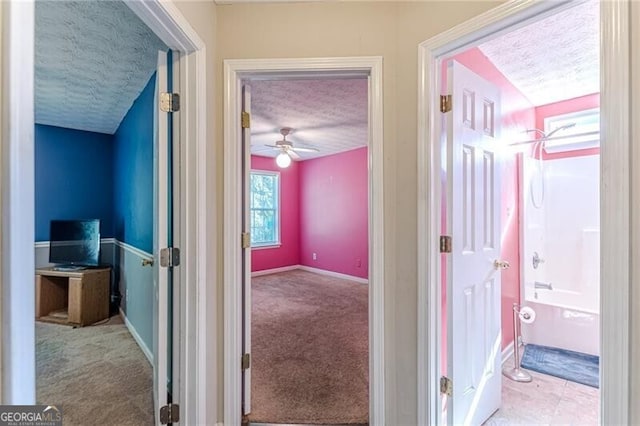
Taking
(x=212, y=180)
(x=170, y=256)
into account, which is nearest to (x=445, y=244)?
(x=212, y=180)

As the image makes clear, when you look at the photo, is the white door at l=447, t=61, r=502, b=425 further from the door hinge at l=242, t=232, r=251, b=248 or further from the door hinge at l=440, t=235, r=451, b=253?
the door hinge at l=242, t=232, r=251, b=248

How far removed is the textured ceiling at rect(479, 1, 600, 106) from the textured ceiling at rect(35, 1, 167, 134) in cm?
229

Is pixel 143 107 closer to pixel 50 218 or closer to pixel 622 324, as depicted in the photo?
pixel 50 218

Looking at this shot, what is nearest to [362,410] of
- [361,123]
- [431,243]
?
[431,243]

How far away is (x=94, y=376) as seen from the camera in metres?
2.16

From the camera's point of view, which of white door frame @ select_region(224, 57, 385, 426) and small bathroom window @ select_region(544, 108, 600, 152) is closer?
white door frame @ select_region(224, 57, 385, 426)

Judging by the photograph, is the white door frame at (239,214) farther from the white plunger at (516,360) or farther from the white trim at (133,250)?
the white plunger at (516,360)

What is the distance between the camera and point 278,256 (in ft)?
19.9

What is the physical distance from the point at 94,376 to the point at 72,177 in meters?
2.79

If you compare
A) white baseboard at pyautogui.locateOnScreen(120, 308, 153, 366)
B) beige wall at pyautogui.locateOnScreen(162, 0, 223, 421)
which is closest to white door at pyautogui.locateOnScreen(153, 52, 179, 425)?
beige wall at pyautogui.locateOnScreen(162, 0, 223, 421)

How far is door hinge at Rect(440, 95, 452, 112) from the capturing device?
55.6 inches

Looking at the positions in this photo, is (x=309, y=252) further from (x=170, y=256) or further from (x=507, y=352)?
(x=170, y=256)

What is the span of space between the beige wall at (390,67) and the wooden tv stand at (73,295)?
277cm

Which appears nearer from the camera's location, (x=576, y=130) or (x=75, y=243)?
(x=576, y=130)
